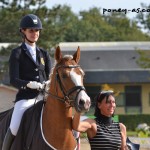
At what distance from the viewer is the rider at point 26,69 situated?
7609mm

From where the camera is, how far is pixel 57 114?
7191mm

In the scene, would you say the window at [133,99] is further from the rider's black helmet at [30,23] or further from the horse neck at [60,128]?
the horse neck at [60,128]

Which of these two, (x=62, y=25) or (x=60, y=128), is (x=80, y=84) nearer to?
(x=60, y=128)

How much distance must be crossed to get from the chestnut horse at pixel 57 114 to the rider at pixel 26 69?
0.17m

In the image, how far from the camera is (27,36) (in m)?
7.88

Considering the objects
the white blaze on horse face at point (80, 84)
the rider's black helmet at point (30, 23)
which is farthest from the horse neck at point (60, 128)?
the rider's black helmet at point (30, 23)

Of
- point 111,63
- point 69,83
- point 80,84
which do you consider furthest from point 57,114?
point 111,63

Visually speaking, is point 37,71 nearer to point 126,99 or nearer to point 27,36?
point 27,36

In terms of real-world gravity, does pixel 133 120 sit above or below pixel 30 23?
below

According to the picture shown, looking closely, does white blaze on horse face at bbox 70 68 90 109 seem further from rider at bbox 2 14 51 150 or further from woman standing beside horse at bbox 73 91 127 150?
rider at bbox 2 14 51 150

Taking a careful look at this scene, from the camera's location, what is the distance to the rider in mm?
7609

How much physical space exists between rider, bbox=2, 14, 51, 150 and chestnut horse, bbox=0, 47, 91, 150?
170 millimetres

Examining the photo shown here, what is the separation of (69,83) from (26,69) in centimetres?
109

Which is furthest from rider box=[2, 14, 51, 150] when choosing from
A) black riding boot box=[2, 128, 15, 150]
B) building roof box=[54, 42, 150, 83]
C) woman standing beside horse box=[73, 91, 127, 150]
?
building roof box=[54, 42, 150, 83]
